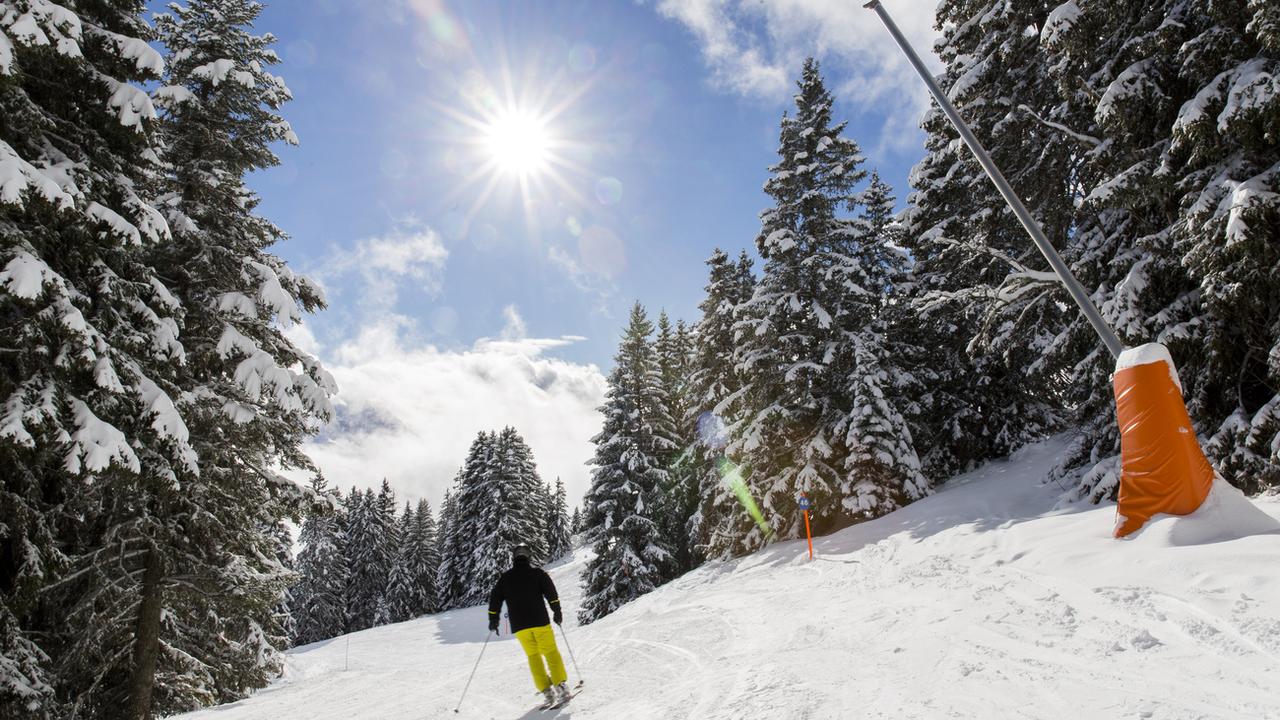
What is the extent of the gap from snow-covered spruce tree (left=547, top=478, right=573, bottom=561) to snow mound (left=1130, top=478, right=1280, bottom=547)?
67375mm

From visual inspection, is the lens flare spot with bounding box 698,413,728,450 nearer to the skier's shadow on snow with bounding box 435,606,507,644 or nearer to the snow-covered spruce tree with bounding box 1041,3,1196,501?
the snow-covered spruce tree with bounding box 1041,3,1196,501

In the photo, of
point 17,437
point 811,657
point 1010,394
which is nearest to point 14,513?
point 17,437

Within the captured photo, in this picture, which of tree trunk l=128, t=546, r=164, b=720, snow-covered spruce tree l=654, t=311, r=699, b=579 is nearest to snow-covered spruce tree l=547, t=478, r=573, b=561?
snow-covered spruce tree l=654, t=311, r=699, b=579

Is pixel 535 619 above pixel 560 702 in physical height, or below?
above

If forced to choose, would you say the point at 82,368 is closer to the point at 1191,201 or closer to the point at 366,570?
the point at 1191,201

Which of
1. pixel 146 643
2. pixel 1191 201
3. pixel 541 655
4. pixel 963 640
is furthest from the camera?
pixel 146 643

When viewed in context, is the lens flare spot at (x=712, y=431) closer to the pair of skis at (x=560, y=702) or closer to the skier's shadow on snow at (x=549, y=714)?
the pair of skis at (x=560, y=702)

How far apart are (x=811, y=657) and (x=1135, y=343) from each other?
23.4 feet

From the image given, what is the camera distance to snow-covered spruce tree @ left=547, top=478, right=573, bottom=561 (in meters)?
72.4

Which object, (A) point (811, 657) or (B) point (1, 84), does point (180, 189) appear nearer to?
(B) point (1, 84)

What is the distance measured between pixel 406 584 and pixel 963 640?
52616 mm

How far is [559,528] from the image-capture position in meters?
74.6

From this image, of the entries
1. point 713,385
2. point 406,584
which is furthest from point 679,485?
point 406,584

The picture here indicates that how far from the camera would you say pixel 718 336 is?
80.1 ft
